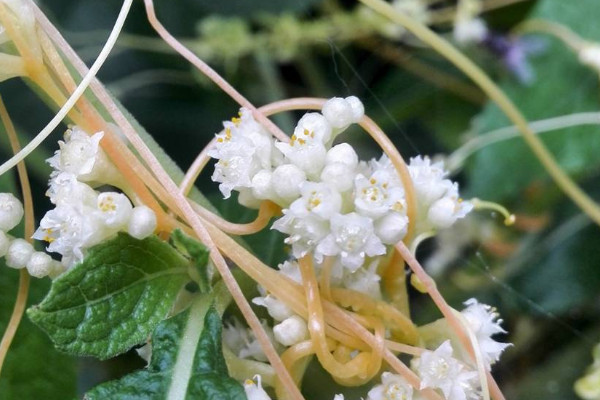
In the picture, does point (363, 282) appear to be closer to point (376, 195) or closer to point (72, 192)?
point (376, 195)

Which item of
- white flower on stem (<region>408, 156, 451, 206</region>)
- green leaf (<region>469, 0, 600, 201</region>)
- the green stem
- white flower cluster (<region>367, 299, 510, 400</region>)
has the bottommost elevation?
white flower cluster (<region>367, 299, 510, 400</region>)

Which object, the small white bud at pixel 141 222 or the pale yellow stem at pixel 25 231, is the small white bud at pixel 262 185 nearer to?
the small white bud at pixel 141 222

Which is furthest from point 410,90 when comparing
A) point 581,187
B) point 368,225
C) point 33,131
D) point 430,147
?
point 368,225

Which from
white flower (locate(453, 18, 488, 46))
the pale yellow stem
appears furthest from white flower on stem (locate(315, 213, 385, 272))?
white flower (locate(453, 18, 488, 46))

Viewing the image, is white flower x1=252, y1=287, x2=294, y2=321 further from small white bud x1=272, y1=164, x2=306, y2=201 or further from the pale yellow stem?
the pale yellow stem

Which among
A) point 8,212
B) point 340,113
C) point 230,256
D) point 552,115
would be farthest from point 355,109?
point 552,115

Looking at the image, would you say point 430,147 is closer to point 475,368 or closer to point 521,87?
point 521,87

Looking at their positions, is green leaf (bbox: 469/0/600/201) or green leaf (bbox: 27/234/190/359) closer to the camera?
green leaf (bbox: 27/234/190/359)
